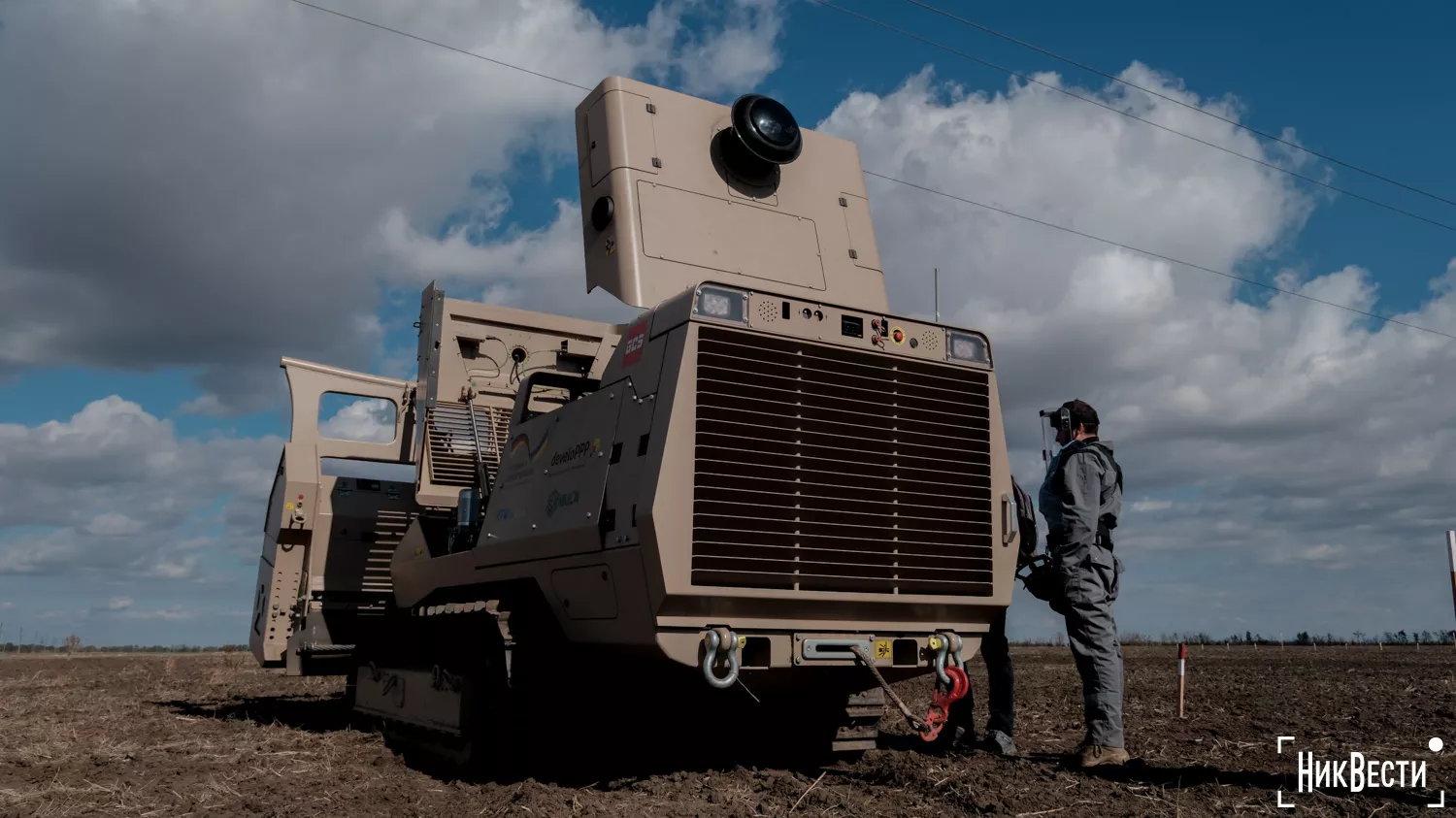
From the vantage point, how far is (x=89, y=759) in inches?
341

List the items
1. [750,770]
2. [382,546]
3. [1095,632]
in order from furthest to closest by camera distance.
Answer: [382,546], [1095,632], [750,770]

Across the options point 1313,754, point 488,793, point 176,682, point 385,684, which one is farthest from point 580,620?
point 176,682

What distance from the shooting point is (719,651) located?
606cm

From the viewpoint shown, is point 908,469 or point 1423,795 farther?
point 908,469

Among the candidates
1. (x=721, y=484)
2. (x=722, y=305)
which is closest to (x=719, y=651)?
(x=721, y=484)

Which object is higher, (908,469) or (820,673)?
(908,469)

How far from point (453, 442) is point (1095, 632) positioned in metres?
5.63

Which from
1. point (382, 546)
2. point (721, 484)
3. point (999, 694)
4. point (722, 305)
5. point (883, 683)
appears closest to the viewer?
point (721, 484)

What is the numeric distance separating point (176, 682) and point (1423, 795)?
19.2 m

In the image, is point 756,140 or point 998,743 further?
point 756,140

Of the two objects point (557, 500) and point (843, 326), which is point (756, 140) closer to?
point (843, 326)

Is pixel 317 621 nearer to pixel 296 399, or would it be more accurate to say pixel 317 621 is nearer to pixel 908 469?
pixel 296 399

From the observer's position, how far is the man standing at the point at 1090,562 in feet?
23.9

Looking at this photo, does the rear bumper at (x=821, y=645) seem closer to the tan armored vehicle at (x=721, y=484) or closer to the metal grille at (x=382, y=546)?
the tan armored vehicle at (x=721, y=484)
